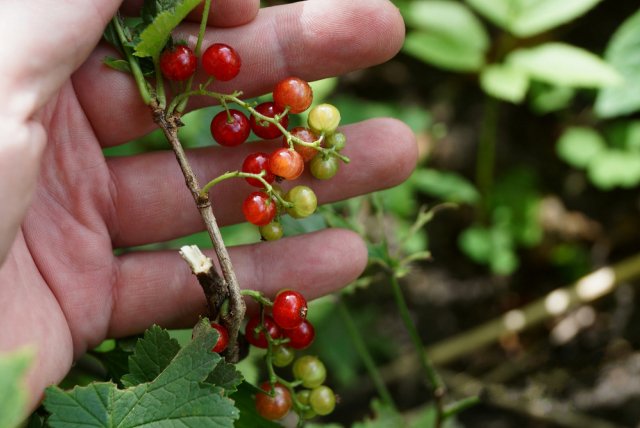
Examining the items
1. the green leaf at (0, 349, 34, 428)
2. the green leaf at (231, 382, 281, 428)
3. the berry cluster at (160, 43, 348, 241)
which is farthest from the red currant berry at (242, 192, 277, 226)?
the green leaf at (0, 349, 34, 428)

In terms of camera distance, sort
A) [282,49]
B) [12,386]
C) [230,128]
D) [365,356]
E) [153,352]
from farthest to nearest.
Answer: [365,356] < [282,49] < [230,128] < [153,352] < [12,386]

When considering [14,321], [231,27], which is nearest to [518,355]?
[231,27]

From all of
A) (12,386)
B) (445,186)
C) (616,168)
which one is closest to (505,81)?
(445,186)

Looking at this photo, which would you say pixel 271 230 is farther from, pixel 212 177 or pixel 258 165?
pixel 212 177

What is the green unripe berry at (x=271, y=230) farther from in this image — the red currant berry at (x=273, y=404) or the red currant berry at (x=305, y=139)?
the red currant berry at (x=273, y=404)

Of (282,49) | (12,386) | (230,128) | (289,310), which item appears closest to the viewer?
(12,386)

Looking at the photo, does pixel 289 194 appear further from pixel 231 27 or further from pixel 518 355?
pixel 518 355
